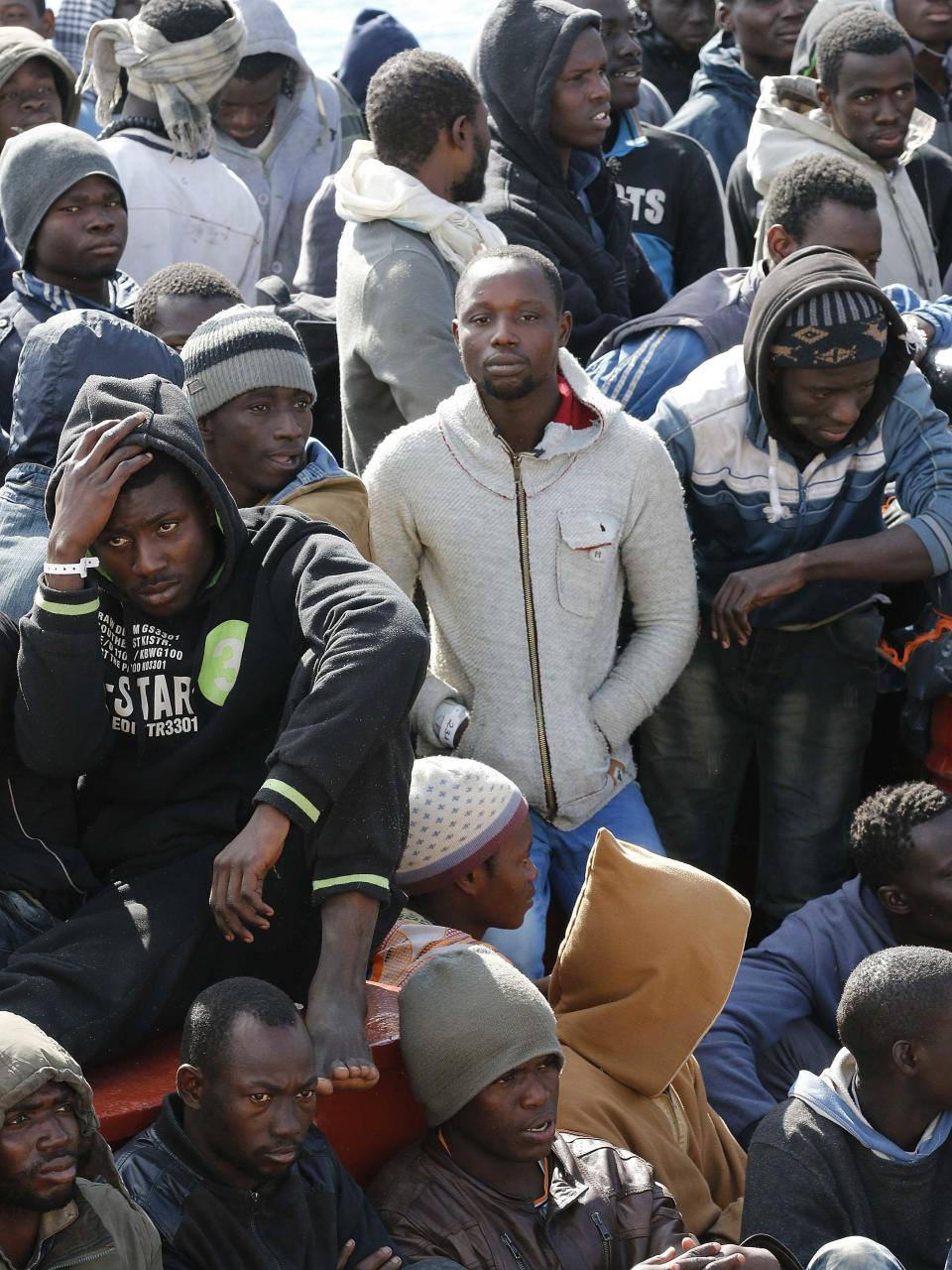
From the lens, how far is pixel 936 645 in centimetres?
518

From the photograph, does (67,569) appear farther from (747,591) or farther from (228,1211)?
(747,591)

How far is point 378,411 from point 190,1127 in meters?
2.59

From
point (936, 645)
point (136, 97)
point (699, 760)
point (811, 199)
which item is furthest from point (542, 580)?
point (136, 97)

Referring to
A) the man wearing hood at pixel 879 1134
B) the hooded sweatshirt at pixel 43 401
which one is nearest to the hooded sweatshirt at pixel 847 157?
the hooded sweatshirt at pixel 43 401

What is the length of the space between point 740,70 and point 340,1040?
17.1 ft

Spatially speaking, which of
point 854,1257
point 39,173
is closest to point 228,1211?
point 854,1257

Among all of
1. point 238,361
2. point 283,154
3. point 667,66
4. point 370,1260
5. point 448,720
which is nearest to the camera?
point 370,1260

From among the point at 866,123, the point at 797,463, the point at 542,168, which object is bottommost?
the point at 797,463

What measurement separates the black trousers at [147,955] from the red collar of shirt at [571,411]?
1611 millimetres

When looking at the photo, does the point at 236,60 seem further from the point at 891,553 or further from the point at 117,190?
the point at 891,553

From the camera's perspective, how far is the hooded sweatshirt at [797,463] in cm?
496

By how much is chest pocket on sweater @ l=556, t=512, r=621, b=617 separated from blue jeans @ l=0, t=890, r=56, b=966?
1.60 metres

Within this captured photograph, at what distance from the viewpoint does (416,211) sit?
5.20 metres

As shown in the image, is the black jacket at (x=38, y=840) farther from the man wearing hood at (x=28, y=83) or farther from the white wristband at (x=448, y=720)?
the man wearing hood at (x=28, y=83)
